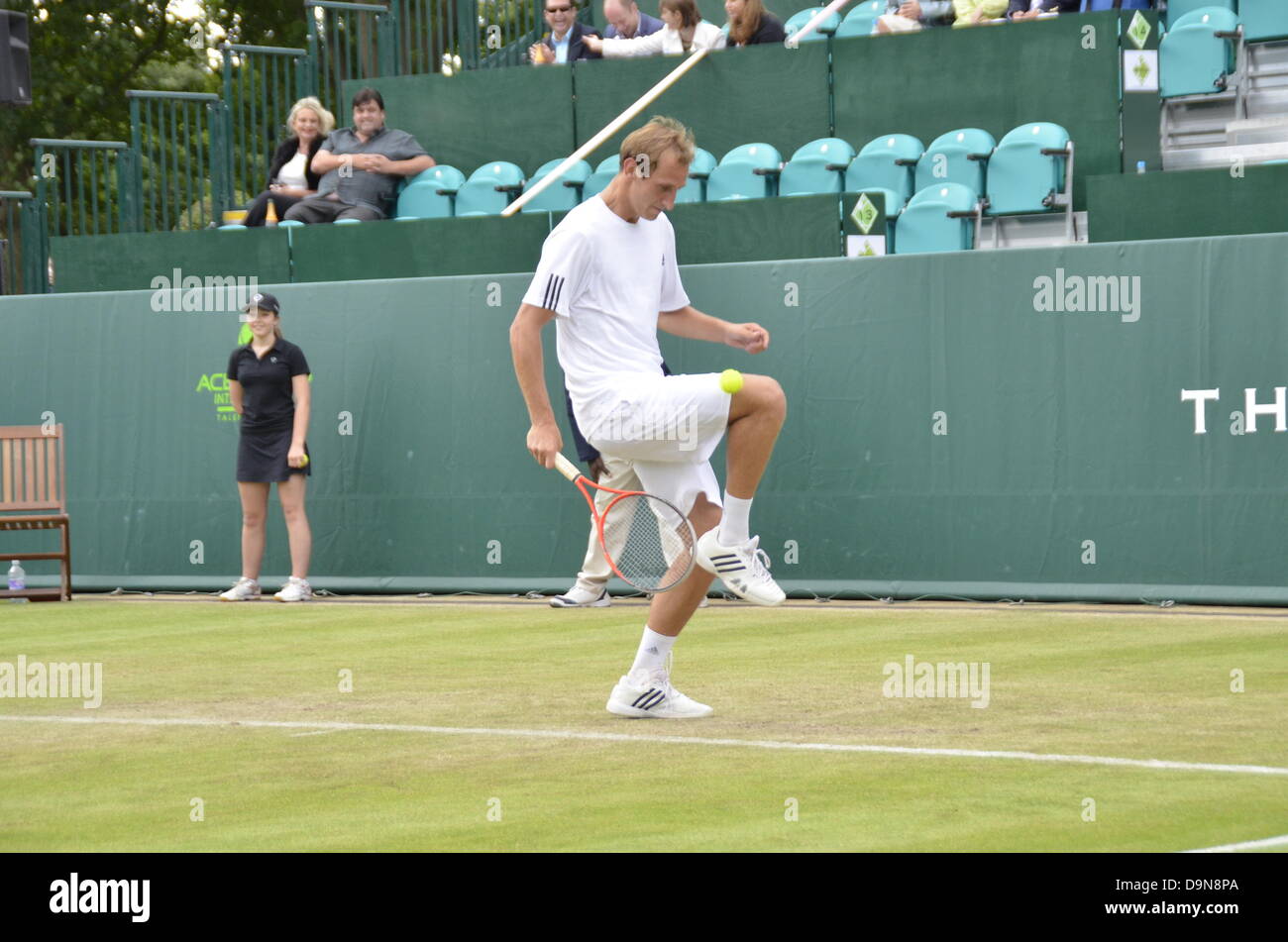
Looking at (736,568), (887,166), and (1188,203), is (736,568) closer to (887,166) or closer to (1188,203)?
(1188,203)

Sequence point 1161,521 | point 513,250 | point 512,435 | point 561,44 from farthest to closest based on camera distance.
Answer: point 561,44 → point 513,250 → point 512,435 → point 1161,521

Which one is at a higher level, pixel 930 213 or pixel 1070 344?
pixel 930 213

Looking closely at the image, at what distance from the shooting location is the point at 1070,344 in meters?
13.1

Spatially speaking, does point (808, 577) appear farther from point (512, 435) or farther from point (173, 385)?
point (173, 385)

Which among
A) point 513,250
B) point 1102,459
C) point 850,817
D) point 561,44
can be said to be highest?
point 561,44

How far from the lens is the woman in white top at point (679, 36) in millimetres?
18672

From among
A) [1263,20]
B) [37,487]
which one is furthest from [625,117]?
[37,487]

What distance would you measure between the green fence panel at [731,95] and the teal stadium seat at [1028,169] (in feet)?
6.77

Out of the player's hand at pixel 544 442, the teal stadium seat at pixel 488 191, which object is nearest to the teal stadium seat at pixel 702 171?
the teal stadium seat at pixel 488 191

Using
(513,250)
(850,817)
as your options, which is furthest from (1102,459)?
(850,817)

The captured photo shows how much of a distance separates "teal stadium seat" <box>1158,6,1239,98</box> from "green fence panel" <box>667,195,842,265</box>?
3.79 m

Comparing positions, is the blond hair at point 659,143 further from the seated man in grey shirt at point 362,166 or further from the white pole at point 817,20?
the white pole at point 817,20

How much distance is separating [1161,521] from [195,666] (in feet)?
20.0
